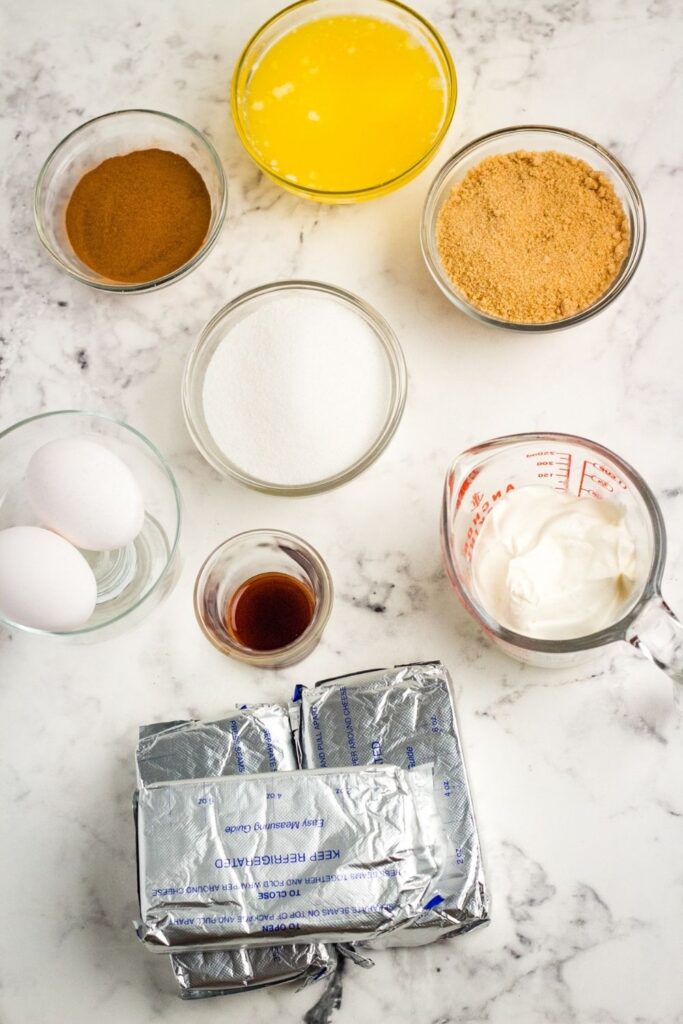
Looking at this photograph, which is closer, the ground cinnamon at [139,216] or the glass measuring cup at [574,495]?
the glass measuring cup at [574,495]

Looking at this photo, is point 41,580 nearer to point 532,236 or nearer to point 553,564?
point 553,564

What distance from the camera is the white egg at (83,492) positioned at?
1.12 meters

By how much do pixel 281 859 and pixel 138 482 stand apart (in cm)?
50

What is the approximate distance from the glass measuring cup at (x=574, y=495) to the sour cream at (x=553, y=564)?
0.02 meters

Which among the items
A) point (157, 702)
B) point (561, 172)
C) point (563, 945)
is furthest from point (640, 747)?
point (561, 172)

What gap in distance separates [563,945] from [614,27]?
4.02 feet

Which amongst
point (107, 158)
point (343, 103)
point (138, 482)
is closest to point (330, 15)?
point (343, 103)

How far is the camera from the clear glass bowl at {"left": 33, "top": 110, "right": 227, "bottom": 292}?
4.35 ft

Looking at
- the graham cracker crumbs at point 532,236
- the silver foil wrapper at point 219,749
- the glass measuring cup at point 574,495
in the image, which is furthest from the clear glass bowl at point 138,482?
the graham cracker crumbs at point 532,236

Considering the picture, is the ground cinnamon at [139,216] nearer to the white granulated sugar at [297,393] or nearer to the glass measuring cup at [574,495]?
the white granulated sugar at [297,393]

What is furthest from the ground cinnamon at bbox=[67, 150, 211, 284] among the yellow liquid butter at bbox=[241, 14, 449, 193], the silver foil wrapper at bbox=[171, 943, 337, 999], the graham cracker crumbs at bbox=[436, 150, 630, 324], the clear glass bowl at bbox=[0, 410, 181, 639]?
the silver foil wrapper at bbox=[171, 943, 337, 999]

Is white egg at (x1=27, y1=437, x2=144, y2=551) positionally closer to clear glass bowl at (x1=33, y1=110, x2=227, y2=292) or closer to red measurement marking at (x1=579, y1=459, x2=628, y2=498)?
clear glass bowl at (x1=33, y1=110, x2=227, y2=292)

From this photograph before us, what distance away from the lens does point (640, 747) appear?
1.24 meters

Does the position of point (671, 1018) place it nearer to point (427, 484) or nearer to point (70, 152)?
point (427, 484)
